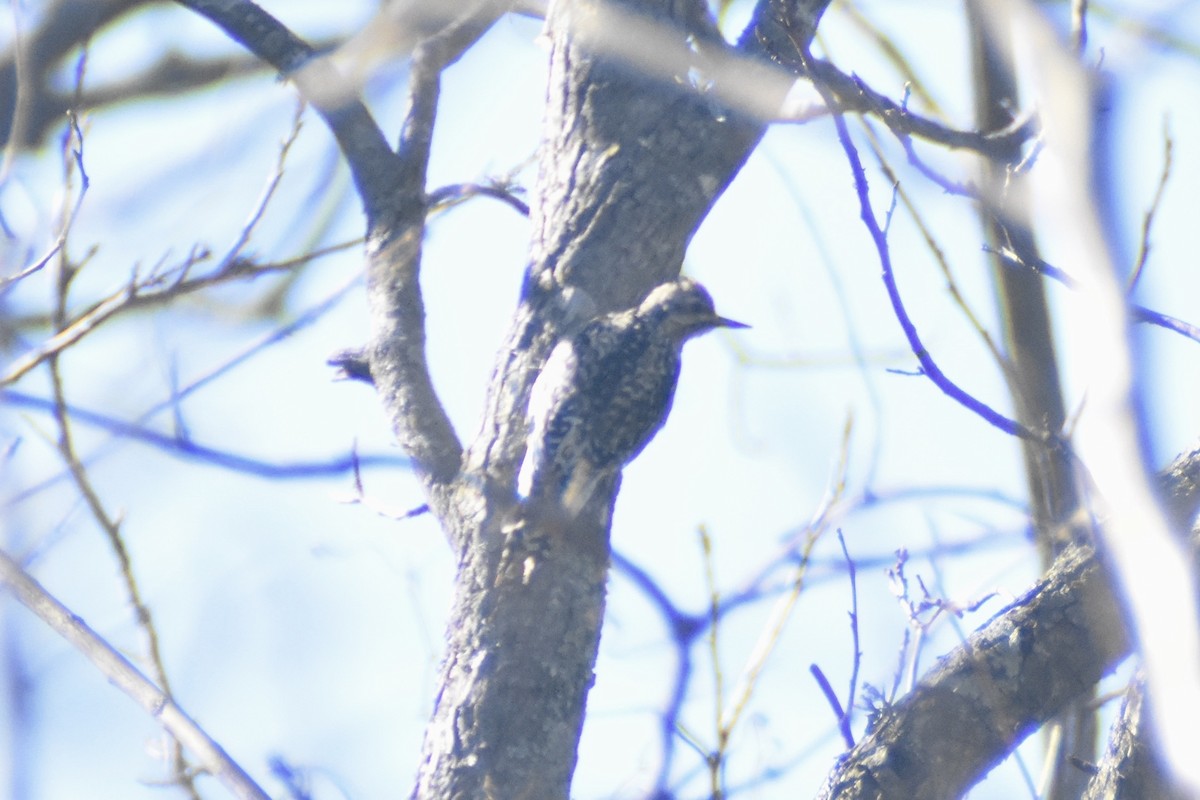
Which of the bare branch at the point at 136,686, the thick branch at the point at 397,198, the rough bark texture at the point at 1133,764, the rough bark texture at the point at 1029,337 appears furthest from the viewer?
the thick branch at the point at 397,198

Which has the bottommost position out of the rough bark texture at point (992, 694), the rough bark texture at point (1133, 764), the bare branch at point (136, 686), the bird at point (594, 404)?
the rough bark texture at point (1133, 764)

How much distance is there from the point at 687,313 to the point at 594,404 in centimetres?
109

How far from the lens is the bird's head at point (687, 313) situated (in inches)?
197

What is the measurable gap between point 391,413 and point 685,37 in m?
1.55

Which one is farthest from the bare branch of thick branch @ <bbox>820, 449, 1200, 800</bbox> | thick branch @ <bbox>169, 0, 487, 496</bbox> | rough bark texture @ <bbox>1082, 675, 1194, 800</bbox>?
rough bark texture @ <bbox>1082, 675, 1194, 800</bbox>

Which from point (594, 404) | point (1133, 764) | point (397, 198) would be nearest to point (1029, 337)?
point (594, 404)

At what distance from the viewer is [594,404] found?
4441mm

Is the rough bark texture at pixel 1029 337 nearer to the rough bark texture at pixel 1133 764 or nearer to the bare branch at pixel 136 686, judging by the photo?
the rough bark texture at pixel 1133 764

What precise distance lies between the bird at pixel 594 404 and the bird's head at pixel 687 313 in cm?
2

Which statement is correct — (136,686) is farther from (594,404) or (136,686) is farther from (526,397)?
(594,404)

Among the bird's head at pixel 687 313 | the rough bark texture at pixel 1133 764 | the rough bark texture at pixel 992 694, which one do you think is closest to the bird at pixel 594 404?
the bird's head at pixel 687 313

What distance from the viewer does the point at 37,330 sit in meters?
4.07

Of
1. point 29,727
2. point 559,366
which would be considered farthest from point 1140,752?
point 29,727

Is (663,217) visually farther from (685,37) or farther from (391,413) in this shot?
(391,413)
